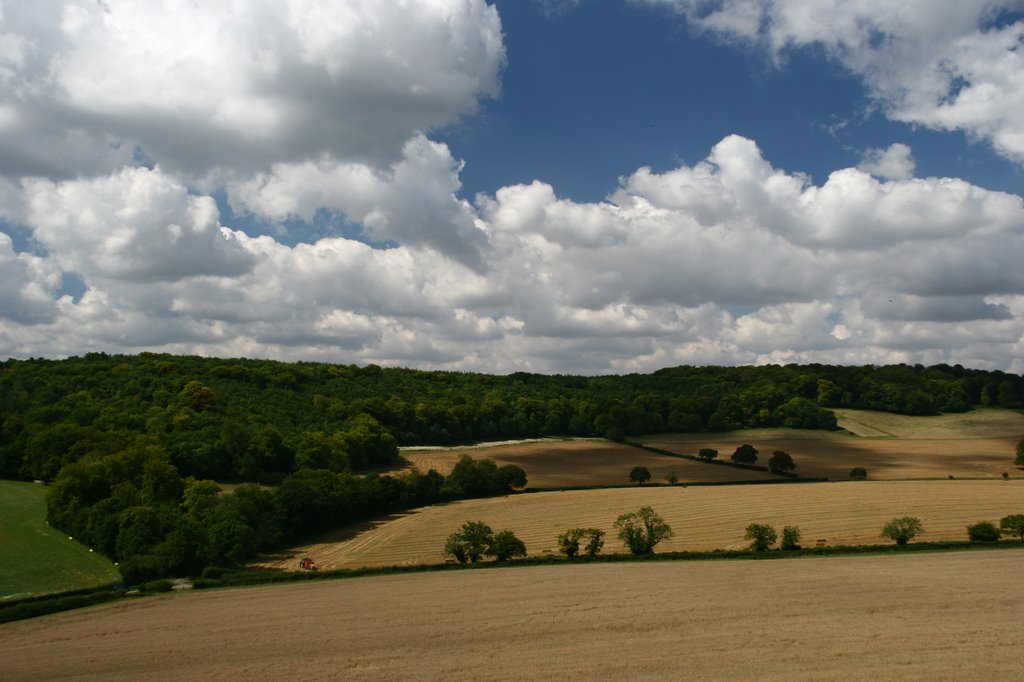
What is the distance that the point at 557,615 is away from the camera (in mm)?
31547

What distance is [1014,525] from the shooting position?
153 feet

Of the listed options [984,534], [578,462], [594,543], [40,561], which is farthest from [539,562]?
[578,462]

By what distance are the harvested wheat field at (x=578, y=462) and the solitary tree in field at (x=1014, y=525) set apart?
38.1 metres

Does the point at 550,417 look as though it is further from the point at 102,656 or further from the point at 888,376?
the point at 102,656

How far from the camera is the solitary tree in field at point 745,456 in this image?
92000mm

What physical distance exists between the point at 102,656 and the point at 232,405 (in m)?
74.0

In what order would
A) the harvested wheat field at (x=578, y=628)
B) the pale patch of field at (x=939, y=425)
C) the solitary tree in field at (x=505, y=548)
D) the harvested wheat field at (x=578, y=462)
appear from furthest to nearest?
the pale patch of field at (x=939, y=425) → the harvested wheat field at (x=578, y=462) → the solitary tree in field at (x=505, y=548) → the harvested wheat field at (x=578, y=628)

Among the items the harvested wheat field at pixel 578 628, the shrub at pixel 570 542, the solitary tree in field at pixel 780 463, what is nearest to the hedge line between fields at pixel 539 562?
the shrub at pixel 570 542

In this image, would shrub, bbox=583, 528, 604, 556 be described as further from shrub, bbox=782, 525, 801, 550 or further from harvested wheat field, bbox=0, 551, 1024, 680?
shrub, bbox=782, 525, 801, 550

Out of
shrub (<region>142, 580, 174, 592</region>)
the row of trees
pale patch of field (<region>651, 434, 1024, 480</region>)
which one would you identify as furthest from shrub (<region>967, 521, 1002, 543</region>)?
shrub (<region>142, 580, 174, 592</region>)

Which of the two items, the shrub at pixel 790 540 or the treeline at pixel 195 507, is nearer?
the shrub at pixel 790 540

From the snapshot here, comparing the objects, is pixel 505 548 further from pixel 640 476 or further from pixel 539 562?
pixel 640 476

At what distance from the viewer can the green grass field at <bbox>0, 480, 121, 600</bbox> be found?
4138cm

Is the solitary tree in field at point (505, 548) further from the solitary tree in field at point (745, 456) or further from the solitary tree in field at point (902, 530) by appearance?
the solitary tree in field at point (745, 456)
